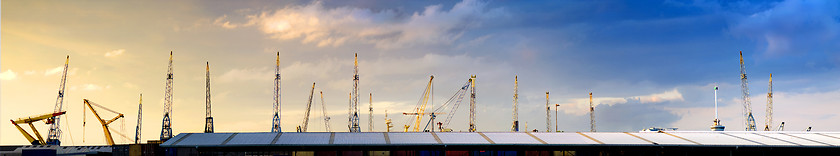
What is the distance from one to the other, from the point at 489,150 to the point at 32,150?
131 meters

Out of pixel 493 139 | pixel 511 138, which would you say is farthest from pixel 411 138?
pixel 511 138

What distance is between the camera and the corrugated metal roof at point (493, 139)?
90812mm

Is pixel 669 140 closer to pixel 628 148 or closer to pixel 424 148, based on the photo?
pixel 628 148

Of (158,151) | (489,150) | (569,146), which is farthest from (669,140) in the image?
(158,151)

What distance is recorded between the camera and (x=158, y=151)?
100688mm

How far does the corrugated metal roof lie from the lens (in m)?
90.8

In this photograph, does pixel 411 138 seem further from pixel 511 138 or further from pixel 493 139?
pixel 511 138

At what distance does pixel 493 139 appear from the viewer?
95.2 metres

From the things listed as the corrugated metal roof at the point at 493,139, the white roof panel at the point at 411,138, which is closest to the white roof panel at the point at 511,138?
the corrugated metal roof at the point at 493,139

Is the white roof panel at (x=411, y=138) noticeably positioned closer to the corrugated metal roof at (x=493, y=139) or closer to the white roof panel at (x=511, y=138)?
the corrugated metal roof at (x=493, y=139)

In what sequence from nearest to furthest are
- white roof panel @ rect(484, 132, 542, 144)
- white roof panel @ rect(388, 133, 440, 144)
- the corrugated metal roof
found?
the corrugated metal roof → white roof panel @ rect(388, 133, 440, 144) → white roof panel @ rect(484, 132, 542, 144)

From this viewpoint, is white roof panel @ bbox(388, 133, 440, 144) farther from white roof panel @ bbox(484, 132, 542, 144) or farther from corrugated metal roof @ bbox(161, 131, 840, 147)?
white roof panel @ bbox(484, 132, 542, 144)

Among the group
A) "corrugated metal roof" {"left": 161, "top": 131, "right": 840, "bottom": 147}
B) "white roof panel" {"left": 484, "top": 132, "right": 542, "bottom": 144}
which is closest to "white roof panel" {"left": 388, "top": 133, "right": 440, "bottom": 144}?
"corrugated metal roof" {"left": 161, "top": 131, "right": 840, "bottom": 147}

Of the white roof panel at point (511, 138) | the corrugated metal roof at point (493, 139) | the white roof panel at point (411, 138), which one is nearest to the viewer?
the corrugated metal roof at point (493, 139)
